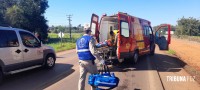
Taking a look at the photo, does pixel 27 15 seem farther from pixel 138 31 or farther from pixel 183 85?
pixel 183 85

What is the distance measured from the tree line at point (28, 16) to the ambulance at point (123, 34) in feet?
124

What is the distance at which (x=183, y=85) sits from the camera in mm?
7812

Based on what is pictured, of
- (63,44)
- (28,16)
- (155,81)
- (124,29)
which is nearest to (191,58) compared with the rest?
(124,29)

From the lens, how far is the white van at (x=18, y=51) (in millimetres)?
7789

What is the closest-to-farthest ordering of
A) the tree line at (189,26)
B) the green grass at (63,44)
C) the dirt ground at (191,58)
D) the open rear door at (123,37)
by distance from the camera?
the open rear door at (123,37), the dirt ground at (191,58), the green grass at (63,44), the tree line at (189,26)

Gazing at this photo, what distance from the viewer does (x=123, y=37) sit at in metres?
10.3

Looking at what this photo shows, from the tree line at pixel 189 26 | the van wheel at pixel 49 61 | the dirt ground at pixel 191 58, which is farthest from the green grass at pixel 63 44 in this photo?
the tree line at pixel 189 26

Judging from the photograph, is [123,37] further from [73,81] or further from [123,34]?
[73,81]

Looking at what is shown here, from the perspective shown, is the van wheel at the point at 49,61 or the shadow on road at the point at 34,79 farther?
the van wheel at the point at 49,61

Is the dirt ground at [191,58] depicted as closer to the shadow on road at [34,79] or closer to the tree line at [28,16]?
the shadow on road at [34,79]

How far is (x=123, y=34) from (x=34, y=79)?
4.10 meters

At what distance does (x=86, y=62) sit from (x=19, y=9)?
48.1 m

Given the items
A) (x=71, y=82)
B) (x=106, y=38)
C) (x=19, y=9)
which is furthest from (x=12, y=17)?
(x=71, y=82)

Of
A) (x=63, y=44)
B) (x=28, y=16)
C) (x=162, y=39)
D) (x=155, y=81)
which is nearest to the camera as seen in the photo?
(x=155, y=81)
